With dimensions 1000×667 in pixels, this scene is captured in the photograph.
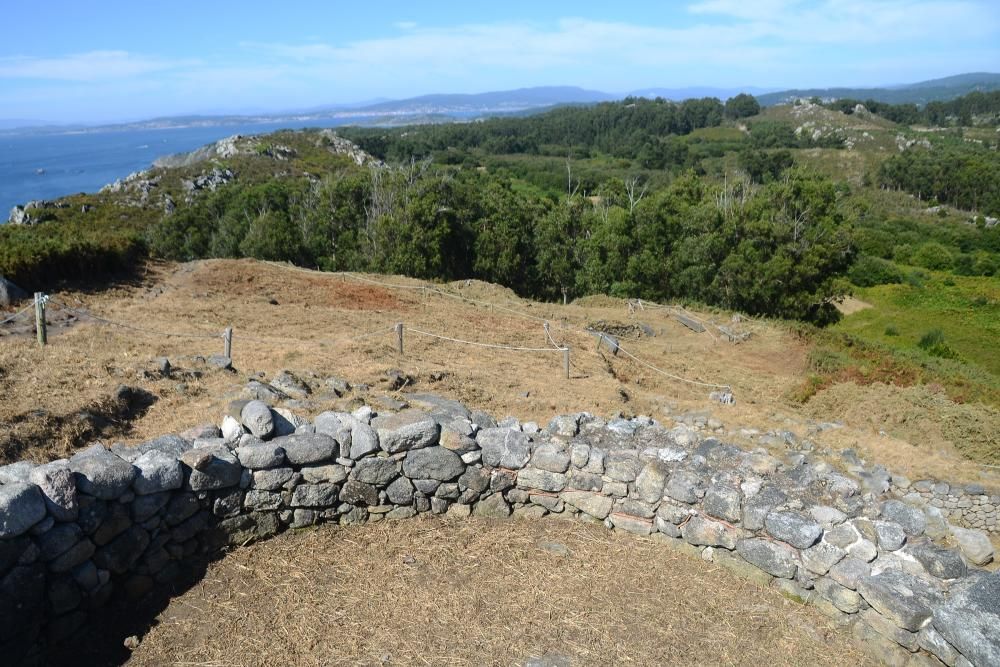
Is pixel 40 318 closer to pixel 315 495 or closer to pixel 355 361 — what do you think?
pixel 355 361

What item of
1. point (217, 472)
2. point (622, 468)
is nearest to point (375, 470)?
point (217, 472)

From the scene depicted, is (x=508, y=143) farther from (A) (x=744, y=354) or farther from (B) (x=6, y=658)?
(B) (x=6, y=658)

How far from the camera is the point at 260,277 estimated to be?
23609mm

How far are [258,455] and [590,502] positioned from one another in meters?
4.01

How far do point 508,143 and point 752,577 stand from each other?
15071 centimetres

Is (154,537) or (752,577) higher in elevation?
(154,537)

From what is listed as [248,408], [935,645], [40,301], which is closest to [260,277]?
[40,301]

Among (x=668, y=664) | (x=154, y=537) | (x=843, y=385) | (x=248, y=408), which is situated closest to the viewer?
(x=668, y=664)

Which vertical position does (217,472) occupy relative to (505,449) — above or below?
above

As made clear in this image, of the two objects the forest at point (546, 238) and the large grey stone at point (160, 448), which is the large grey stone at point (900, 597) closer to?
the large grey stone at point (160, 448)

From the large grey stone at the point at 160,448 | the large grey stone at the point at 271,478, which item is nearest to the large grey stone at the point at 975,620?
the large grey stone at the point at 271,478

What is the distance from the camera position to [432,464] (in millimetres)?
8617

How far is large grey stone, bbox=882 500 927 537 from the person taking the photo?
7246 millimetres

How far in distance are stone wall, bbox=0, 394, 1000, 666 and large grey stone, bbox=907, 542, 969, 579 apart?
2 centimetres
